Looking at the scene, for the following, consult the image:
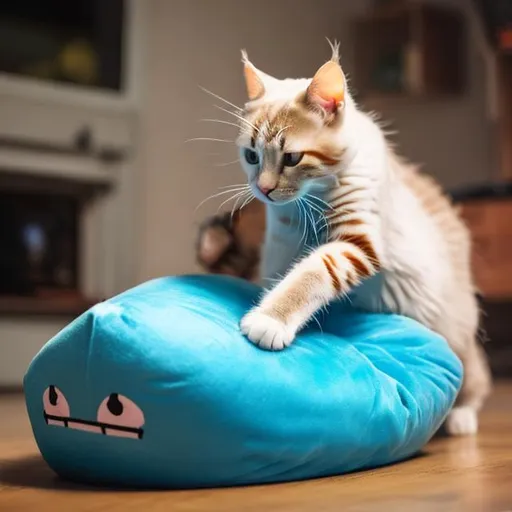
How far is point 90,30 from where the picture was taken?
11.2ft

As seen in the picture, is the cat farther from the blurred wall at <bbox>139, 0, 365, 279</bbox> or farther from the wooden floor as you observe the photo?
the blurred wall at <bbox>139, 0, 365, 279</bbox>

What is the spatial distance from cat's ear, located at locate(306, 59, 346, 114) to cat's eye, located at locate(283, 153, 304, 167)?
0.09m

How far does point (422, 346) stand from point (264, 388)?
0.38m

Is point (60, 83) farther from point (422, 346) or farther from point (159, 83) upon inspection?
point (422, 346)

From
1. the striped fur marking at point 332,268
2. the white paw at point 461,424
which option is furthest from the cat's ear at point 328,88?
the white paw at point 461,424

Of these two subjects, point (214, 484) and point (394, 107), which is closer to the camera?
point (214, 484)

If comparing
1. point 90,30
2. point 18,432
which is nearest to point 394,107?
point 90,30

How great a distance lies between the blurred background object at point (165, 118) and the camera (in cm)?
307

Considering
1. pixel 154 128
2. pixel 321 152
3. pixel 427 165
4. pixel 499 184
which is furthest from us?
pixel 427 165

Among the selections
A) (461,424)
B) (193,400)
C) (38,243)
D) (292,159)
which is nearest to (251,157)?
(292,159)

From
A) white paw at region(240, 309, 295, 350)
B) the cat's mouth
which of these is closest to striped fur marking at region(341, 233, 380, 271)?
the cat's mouth

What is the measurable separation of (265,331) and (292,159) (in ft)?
0.88

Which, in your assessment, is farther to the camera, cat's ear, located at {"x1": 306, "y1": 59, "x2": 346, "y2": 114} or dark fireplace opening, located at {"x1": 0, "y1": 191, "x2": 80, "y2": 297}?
dark fireplace opening, located at {"x1": 0, "y1": 191, "x2": 80, "y2": 297}

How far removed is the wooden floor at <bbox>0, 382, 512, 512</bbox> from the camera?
1039mm
